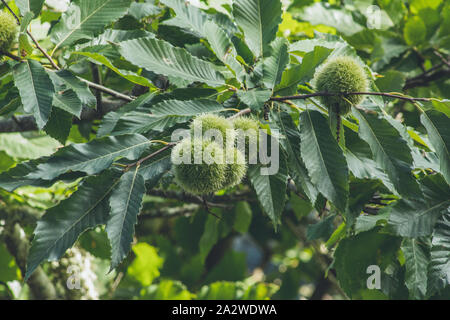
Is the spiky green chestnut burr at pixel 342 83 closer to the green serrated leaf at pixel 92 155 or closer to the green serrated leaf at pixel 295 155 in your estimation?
the green serrated leaf at pixel 295 155

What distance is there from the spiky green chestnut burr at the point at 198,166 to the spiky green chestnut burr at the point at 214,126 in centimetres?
4

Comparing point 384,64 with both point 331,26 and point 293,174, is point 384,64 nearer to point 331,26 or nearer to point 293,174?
point 331,26

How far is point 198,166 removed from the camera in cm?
118

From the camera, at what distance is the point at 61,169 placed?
120 cm

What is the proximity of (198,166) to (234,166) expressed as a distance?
11 centimetres

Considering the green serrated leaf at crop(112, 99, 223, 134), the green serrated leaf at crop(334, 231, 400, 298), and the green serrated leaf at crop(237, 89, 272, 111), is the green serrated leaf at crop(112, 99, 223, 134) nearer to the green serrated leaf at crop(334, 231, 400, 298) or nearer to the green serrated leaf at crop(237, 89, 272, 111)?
the green serrated leaf at crop(237, 89, 272, 111)

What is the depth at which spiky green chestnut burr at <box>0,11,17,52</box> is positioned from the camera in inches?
53.2

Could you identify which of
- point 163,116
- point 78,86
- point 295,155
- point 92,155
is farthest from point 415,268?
point 78,86

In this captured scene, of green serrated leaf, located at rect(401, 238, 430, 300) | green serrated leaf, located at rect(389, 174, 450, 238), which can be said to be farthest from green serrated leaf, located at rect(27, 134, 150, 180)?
green serrated leaf, located at rect(401, 238, 430, 300)

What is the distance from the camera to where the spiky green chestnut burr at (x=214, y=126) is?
1.23 m

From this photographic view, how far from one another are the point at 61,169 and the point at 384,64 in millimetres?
1822

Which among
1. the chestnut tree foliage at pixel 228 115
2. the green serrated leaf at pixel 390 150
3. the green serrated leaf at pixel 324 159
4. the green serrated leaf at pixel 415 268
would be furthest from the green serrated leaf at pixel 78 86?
the green serrated leaf at pixel 415 268

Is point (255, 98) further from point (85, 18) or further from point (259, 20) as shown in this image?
point (85, 18)
